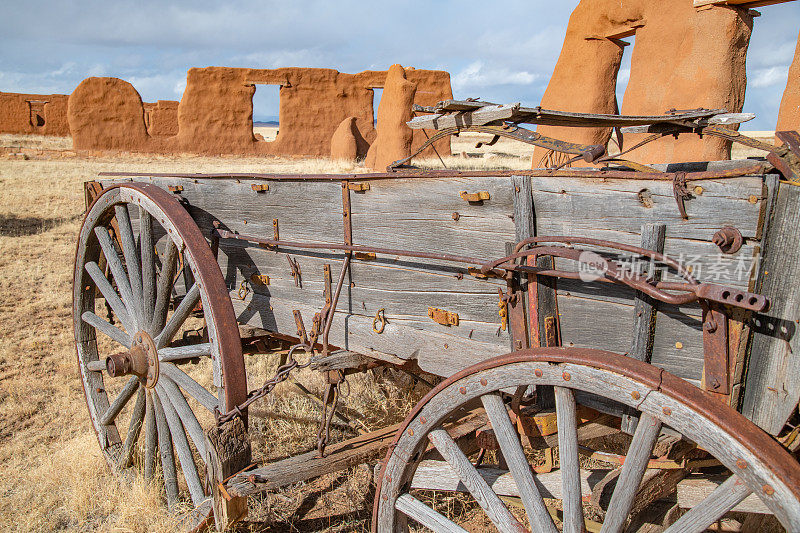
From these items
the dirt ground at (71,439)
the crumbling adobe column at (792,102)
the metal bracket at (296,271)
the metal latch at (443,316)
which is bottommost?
the dirt ground at (71,439)

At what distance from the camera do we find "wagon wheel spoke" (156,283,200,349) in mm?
2451

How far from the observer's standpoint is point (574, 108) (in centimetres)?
970

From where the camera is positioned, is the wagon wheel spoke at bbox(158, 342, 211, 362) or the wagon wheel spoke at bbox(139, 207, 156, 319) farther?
the wagon wheel spoke at bbox(139, 207, 156, 319)

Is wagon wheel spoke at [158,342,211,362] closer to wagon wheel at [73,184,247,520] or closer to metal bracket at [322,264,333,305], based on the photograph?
wagon wheel at [73,184,247,520]

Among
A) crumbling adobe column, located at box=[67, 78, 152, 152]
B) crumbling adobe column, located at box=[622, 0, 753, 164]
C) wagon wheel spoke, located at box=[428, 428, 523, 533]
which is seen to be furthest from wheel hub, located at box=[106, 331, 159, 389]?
crumbling adobe column, located at box=[67, 78, 152, 152]

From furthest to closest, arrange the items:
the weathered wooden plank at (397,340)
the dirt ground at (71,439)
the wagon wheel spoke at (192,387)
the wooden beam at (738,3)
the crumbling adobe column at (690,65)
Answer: the crumbling adobe column at (690,65) < the wooden beam at (738,3) < the dirt ground at (71,439) < the wagon wheel spoke at (192,387) < the weathered wooden plank at (397,340)

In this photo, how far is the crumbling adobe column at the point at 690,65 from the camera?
675cm

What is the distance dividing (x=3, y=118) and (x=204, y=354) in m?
29.8

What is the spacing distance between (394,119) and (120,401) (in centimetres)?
1123

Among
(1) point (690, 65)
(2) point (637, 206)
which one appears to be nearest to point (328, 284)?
(2) point (637, 206)

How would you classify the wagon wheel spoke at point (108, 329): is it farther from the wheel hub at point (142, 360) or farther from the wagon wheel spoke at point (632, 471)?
the wagon wheel spoke at point (632, 471)

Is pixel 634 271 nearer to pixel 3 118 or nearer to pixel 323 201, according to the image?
pixel 323 201

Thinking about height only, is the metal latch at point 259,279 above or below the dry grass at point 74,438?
above

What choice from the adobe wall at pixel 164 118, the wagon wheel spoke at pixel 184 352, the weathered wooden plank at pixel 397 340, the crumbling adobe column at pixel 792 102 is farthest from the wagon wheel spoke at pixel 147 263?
the adobe wall at pixel 164 118
